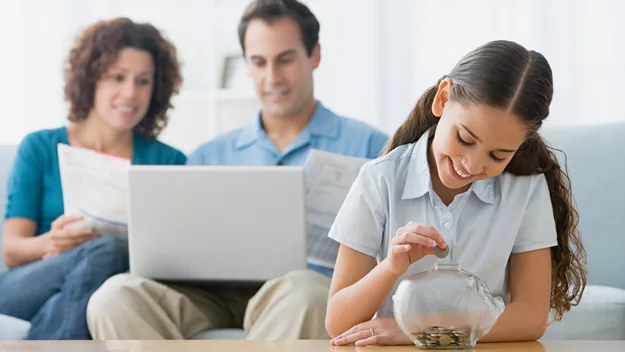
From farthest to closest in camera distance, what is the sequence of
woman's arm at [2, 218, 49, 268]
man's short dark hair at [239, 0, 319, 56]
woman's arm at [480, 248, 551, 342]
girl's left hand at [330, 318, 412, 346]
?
man's short dark hair at [239, 0, 319, 56]
woman's arm at [2, 218, 49, 268]
woman's arm at [480, 248, 551, 342]
girl's left hand at [330, 318, 412, 346]

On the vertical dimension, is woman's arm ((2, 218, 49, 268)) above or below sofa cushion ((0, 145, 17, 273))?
below

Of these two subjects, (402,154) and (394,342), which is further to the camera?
(402,154)

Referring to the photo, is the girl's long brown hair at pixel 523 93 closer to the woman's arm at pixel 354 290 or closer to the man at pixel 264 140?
the woman's arm at pixel 354 290

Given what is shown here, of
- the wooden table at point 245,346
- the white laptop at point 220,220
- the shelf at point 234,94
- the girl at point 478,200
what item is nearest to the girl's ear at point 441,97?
the girl at point 478,200

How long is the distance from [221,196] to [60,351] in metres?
0.88

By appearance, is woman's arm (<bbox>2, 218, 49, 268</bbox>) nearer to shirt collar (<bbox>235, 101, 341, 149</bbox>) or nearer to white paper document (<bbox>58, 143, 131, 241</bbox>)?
white paper document (<bbox>58, 143, 131, 241</bbox>)

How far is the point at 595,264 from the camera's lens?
2.39 metres

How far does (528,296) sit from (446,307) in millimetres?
375

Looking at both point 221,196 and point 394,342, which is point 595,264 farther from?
point 394,342

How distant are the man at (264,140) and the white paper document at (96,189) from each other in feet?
0.71

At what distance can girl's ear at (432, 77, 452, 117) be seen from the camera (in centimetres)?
136

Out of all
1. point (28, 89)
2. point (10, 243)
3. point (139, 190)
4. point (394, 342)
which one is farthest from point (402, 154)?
point (28, 89)

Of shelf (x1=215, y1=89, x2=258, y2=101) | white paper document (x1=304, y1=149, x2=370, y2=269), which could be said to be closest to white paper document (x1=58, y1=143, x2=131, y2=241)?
white paper document (x1=304, y1=149, x2=370, y2=269)

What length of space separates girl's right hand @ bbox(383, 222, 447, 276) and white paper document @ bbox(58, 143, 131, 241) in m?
1.17
